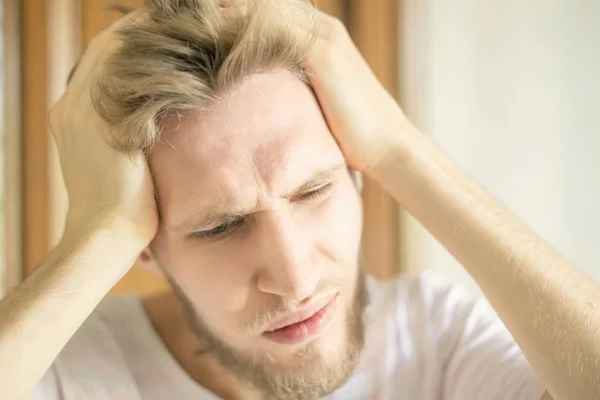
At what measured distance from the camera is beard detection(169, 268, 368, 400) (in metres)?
0.80

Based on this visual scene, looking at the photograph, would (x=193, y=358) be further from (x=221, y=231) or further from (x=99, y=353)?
(x=221, y=231)

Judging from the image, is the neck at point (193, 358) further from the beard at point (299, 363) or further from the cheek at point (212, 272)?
the cheek at point (212, 272)

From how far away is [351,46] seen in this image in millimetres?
803

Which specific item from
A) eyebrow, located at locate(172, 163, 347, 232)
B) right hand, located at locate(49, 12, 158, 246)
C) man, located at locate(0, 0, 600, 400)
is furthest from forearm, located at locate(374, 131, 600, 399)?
right hand, located at locate(49, 12, 158, 246)

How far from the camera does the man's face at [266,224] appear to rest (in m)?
0.70

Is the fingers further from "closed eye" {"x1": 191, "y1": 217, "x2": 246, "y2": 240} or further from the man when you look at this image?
"closed eye" {"x1": 191, "y1": 217, "x2": 246, "y2": 240}

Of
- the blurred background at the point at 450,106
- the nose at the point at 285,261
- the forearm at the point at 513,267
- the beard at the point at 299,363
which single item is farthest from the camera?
the blurred background at the point at 450,106

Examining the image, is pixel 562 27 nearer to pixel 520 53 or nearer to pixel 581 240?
pixel 520 53

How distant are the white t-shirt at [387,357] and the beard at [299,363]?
0.18 ft

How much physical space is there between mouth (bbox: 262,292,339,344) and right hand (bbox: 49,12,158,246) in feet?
0.68

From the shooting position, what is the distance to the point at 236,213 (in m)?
0.71

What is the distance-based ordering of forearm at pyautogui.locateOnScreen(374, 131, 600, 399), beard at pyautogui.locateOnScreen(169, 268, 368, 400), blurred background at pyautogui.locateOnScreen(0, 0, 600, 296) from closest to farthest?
forearm at pyautogui.locateOnScreen(374, 131, 600, 399)
beard at pyautogui.locateOnScreen(169, 268, 368, 400)
blurred background at pyautogui.locateOnScreen(0, 0, 600, 296)

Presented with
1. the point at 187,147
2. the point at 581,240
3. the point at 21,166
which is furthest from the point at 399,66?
the point at 21,166

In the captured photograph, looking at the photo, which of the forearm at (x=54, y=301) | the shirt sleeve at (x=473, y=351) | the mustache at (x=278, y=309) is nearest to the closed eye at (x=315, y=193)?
the mustache at (x=278, y=309)
